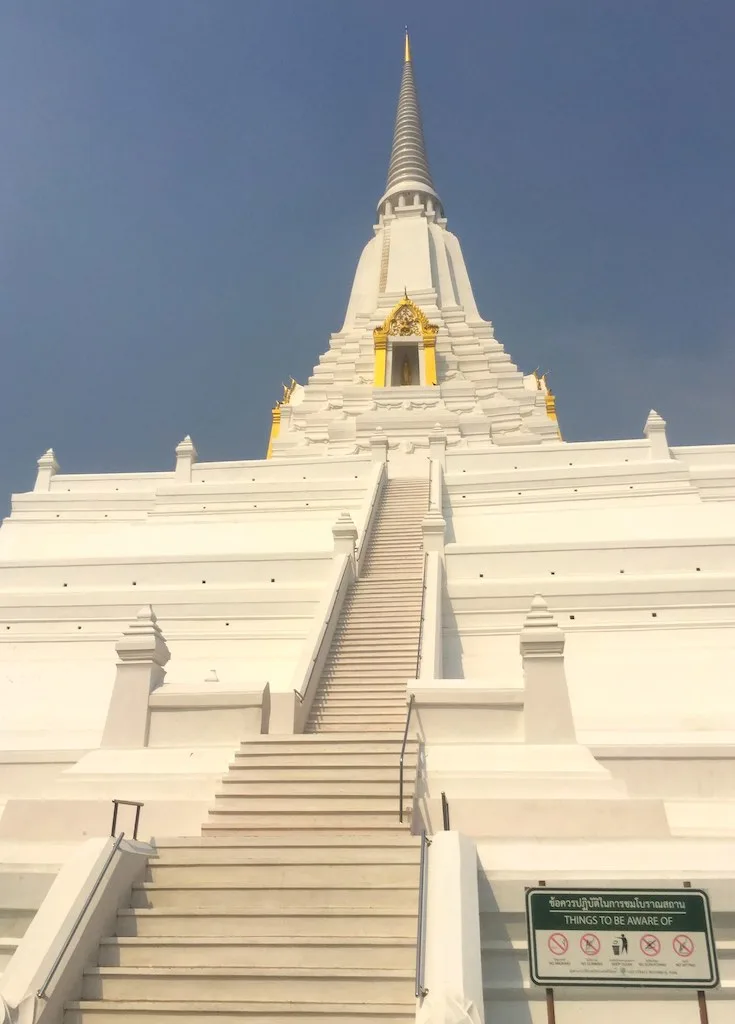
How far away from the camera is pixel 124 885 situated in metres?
6.49

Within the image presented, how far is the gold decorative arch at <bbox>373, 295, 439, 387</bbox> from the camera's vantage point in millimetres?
34375

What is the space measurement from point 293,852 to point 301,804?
942 mm

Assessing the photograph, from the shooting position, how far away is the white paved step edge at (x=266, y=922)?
6109mm

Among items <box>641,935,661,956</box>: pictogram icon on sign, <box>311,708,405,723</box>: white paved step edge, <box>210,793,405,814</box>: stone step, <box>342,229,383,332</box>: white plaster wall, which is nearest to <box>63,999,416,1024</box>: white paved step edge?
<box>641,935,661,956</box>: pictogram icon on sign

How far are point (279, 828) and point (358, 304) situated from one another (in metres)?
39.1

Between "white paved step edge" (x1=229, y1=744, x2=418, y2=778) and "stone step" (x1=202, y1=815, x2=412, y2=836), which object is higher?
"white paved step edge" (x1=229, y1=744, x2=418, y2=778)

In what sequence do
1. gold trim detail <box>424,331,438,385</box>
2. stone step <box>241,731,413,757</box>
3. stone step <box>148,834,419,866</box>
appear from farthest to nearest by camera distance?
1. gold trim detail <box>424,331,438,385</box>
2. stone step <box>241,731,413,757</box>
3. stone step <box>148,834,419,866</box>

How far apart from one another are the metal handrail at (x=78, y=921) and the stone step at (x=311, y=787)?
2.02m

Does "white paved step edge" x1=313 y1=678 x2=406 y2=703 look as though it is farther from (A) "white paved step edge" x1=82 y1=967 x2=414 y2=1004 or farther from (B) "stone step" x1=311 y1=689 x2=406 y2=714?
(A) "white paved step edge" x1=82 y1=967 x2=414 y2=1004

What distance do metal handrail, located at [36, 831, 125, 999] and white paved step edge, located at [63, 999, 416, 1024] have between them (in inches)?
13.9

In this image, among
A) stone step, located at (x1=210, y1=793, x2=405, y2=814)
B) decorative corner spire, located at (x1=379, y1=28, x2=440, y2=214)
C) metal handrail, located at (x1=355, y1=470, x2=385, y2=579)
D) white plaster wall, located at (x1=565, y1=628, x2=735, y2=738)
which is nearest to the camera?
stone step, located at (x1=210, y1=793, x2=405, y2=814)

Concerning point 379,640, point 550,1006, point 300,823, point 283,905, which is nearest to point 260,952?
point 283,905

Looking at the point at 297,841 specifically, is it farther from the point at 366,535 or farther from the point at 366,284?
the point at 366,284

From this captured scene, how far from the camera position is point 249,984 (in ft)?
18.5
